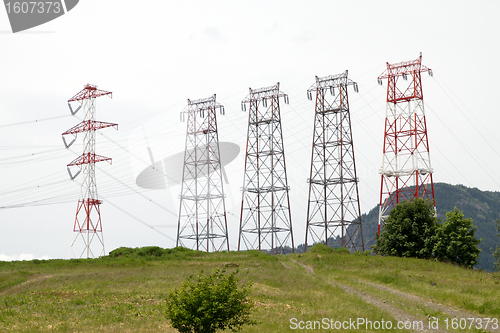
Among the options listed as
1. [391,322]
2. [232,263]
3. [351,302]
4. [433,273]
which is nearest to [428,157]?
[433,273]

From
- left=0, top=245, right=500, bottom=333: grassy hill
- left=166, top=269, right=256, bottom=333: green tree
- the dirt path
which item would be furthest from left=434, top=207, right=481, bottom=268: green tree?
left=166, top=269, right=256, bottom=333: green tree

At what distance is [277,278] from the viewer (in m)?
32.2

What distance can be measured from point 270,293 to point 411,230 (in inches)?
917

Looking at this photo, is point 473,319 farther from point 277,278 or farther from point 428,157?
point 428,157

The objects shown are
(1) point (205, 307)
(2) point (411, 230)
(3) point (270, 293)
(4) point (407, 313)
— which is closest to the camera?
(1) point (205, 307)

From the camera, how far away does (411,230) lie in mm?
44656

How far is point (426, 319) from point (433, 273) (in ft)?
51.2

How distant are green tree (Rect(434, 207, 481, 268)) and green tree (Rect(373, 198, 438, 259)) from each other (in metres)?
1.08

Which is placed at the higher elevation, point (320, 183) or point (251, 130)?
point (251, 130)

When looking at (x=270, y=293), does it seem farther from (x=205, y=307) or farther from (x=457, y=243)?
(x=457, y=243)

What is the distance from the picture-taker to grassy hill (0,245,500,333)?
19.9 metres

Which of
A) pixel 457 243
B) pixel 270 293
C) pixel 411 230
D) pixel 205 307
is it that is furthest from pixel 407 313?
pixel 411 230

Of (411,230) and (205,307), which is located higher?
(411,230)

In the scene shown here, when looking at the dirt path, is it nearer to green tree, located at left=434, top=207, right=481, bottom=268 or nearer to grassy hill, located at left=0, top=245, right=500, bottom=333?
grassy hill, located at left=0, top=245, right=500, bottom=333
